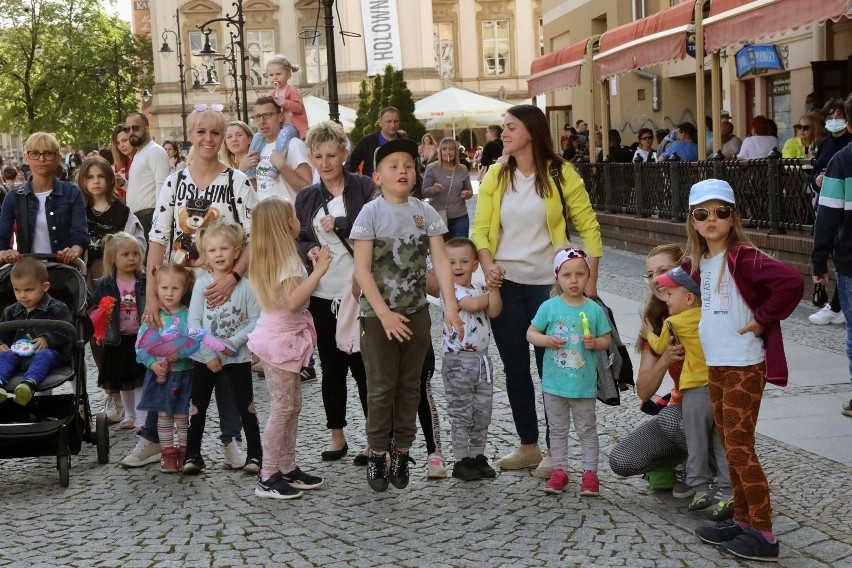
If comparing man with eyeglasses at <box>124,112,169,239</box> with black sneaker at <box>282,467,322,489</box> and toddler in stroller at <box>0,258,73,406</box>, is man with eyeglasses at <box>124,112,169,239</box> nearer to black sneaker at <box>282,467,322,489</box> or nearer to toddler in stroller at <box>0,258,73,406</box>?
toddler in stroller at <box>0,258,73,406</box>

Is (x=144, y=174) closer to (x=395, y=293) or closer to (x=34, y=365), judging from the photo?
(x=34, y=365)

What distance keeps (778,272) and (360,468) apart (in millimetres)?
2789

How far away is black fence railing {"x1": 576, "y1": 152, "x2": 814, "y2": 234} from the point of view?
1319 cm

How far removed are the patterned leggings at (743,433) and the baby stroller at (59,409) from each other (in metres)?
3.56

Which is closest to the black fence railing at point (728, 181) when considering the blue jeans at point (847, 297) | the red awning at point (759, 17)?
the red awning at point (759, 17)

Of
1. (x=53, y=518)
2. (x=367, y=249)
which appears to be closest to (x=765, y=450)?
(x=367, y=249)

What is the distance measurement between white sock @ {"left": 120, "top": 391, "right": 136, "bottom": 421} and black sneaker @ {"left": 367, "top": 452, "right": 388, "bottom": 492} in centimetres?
259

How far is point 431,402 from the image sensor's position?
6891 mm

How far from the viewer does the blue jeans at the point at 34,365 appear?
7.17m

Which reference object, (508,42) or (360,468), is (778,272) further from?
(508,42)

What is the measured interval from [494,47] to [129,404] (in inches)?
2395

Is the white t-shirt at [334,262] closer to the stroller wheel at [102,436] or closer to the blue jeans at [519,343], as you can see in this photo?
the blue jeans at [519,343]

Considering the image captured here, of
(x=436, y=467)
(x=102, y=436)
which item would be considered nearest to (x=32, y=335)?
(x=102, y=436)

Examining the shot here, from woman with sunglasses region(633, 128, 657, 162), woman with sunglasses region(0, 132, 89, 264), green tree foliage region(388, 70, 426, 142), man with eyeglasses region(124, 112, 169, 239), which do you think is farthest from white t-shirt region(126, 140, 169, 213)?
green tree foliage region(388, 70, 426, 142)
